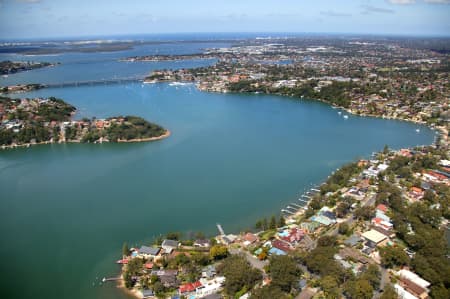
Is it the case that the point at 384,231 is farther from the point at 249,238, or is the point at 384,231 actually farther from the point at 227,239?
the point at 227,239

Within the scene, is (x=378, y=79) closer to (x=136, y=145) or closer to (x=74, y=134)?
(x=136, y=145)

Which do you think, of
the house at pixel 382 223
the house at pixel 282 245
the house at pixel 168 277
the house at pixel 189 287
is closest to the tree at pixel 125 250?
the house at pixel 168 277

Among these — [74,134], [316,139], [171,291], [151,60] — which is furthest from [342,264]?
[151,60]

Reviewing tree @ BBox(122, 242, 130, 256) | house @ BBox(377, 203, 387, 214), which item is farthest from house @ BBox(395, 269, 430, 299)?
tree @ BBox(122, 242, 130, 256)

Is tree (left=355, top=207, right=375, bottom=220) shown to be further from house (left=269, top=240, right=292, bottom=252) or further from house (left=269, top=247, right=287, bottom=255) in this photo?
house (left=269, top=247, right=287, bottom=255)

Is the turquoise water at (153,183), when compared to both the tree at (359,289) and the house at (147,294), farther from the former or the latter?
the tree at (359,289)

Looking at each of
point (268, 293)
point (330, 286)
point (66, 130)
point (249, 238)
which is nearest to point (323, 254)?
point (330, 286)
